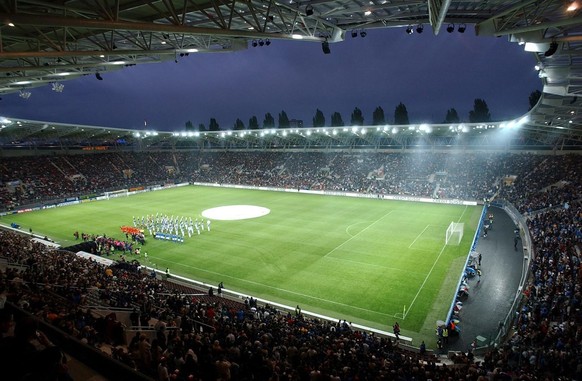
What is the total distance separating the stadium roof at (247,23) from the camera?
1045 cm

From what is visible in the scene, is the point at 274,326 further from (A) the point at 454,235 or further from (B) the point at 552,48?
(A) the point at 454,235

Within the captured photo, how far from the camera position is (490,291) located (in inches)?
783

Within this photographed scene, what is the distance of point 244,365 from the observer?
745cm

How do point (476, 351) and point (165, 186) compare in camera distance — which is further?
point (165, 186)

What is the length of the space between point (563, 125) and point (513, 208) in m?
9.06

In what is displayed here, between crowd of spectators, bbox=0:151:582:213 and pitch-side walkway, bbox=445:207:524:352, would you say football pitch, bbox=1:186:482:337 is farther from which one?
crowd of spectators, bbox=0:151:582:213

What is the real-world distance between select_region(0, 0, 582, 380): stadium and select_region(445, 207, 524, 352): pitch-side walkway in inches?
5.0

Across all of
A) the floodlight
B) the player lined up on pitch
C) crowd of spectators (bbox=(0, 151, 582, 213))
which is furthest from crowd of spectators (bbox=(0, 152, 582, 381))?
the floodlight

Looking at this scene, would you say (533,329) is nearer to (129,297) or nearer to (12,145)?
(129,297)

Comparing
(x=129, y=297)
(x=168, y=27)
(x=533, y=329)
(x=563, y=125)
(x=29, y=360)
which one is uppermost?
(x=168, y=27)

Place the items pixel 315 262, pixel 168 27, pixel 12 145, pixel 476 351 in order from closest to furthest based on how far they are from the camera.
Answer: pixel 168 27, pixel 476 351, pixel 315 262, pixel 12 145

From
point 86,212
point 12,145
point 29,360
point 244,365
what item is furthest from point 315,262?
point 12,145

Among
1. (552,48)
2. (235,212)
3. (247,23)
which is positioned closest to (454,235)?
(552,48)

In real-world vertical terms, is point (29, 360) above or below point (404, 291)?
above
